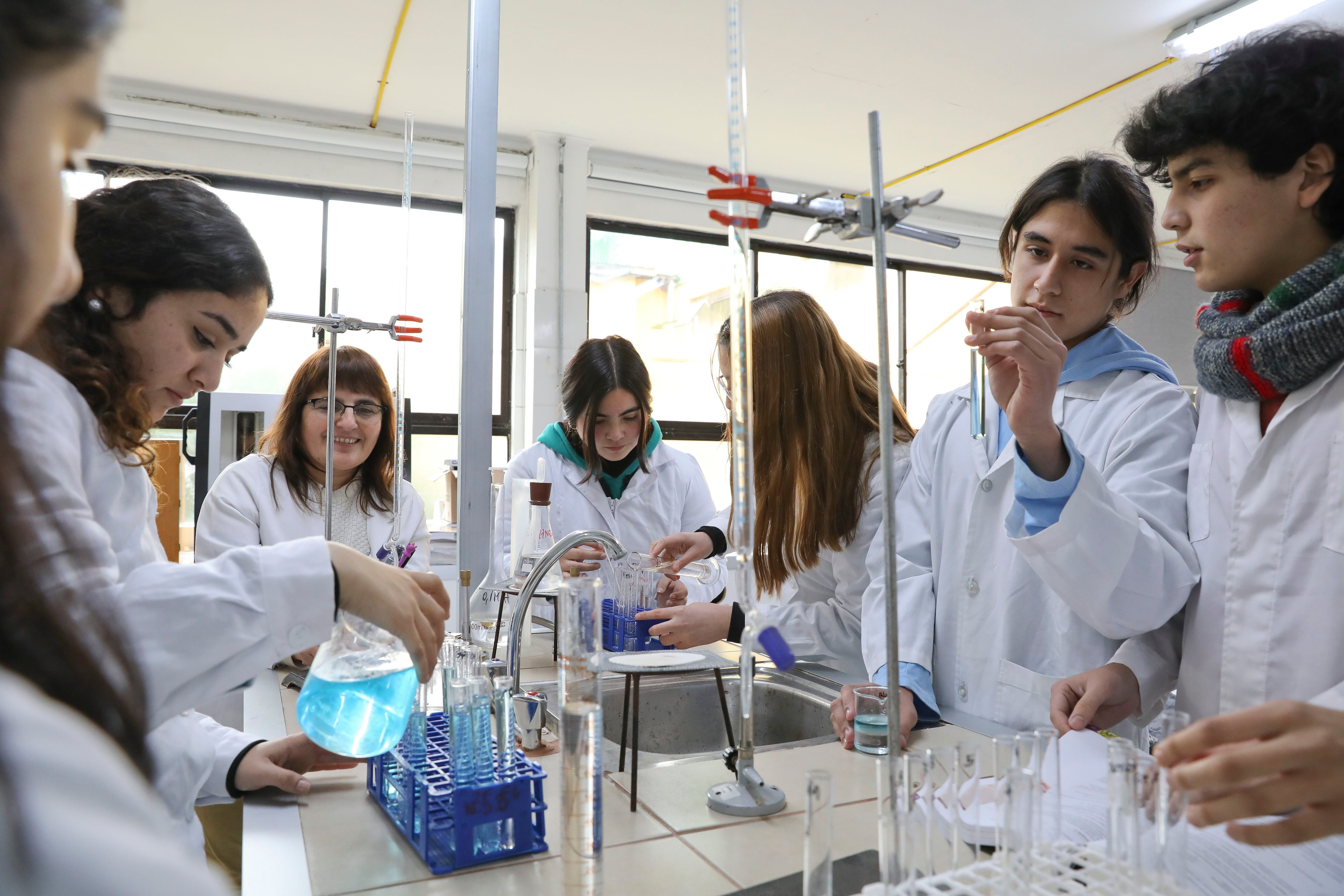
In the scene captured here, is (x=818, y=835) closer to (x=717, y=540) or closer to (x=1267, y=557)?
(x=1267, y=557)

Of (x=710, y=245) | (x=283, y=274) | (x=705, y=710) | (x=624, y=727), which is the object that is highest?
(x=710, y=245)

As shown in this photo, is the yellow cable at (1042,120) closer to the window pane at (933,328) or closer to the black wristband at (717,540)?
the window pane at (933,328)

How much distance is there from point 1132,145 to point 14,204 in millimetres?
1314

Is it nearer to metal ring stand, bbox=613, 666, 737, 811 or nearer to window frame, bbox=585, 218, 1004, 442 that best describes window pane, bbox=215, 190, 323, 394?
window frame, bbox=585, 218, 1004, 442

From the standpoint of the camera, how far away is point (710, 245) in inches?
222

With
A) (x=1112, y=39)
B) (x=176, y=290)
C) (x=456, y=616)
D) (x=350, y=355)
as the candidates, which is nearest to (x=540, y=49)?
(x=350, y=355)

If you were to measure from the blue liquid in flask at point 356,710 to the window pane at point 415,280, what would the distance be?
3862mm

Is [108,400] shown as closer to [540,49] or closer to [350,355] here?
[350,355]

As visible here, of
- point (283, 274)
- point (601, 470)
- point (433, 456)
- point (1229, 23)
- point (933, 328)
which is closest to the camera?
point (601, 470)

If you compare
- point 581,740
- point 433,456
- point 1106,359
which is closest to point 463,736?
point 581,740

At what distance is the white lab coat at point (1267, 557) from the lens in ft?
3.36

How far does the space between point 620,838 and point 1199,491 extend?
2.99ft

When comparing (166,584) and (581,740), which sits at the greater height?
(166,584)

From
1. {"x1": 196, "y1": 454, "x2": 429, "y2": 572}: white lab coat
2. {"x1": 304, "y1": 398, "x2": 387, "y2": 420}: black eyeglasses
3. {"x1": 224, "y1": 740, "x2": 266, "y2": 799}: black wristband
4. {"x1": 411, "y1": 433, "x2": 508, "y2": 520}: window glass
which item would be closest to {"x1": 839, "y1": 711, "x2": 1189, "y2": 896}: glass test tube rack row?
{"x1": 224, "y1": 740, "x2": 266, "y2": 799}: black wristband
